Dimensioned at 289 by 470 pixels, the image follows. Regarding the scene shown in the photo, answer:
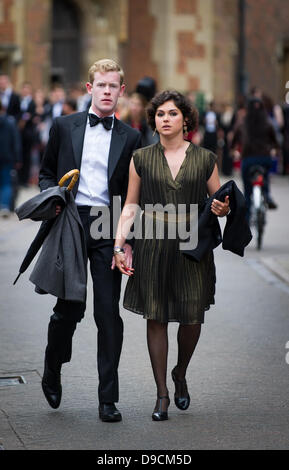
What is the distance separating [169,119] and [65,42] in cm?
2524

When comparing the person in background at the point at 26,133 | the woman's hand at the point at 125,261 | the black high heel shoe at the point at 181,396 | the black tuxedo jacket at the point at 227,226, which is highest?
the black tuxedo jacket at the point at 227,226

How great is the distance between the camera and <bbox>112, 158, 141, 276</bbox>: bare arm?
5.77 meters

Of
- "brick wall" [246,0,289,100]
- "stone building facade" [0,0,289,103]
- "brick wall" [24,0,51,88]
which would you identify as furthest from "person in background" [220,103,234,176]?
"brick wall" [246,0,289,100]

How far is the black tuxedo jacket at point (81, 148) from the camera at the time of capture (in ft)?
19.4

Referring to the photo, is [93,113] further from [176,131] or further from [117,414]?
[117,414]

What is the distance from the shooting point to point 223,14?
31.8 meters

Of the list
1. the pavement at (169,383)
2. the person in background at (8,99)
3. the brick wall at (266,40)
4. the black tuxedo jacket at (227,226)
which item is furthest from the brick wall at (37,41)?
the black tuxedo jacket at (227,226)

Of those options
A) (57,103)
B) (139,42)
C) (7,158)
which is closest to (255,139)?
(7,158)

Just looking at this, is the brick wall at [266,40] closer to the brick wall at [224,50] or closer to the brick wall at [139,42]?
the brick wall at [224,50]

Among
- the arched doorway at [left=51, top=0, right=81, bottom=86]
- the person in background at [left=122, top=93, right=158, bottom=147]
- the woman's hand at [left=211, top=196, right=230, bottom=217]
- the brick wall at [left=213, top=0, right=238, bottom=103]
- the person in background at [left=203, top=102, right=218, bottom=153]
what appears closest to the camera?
the woman's hand at [left=211, top=196, right=230, bottom=217]

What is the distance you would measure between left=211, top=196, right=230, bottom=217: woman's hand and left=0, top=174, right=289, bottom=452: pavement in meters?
1.04

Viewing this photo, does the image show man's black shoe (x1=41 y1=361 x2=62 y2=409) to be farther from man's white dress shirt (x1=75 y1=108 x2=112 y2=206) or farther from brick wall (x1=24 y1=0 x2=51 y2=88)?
brick wall (x1=24 y1=0 x2=51 y2=88)

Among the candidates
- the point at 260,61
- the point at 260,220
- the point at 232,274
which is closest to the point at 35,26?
the point at 260,61

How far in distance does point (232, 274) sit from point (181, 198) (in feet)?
18.3
